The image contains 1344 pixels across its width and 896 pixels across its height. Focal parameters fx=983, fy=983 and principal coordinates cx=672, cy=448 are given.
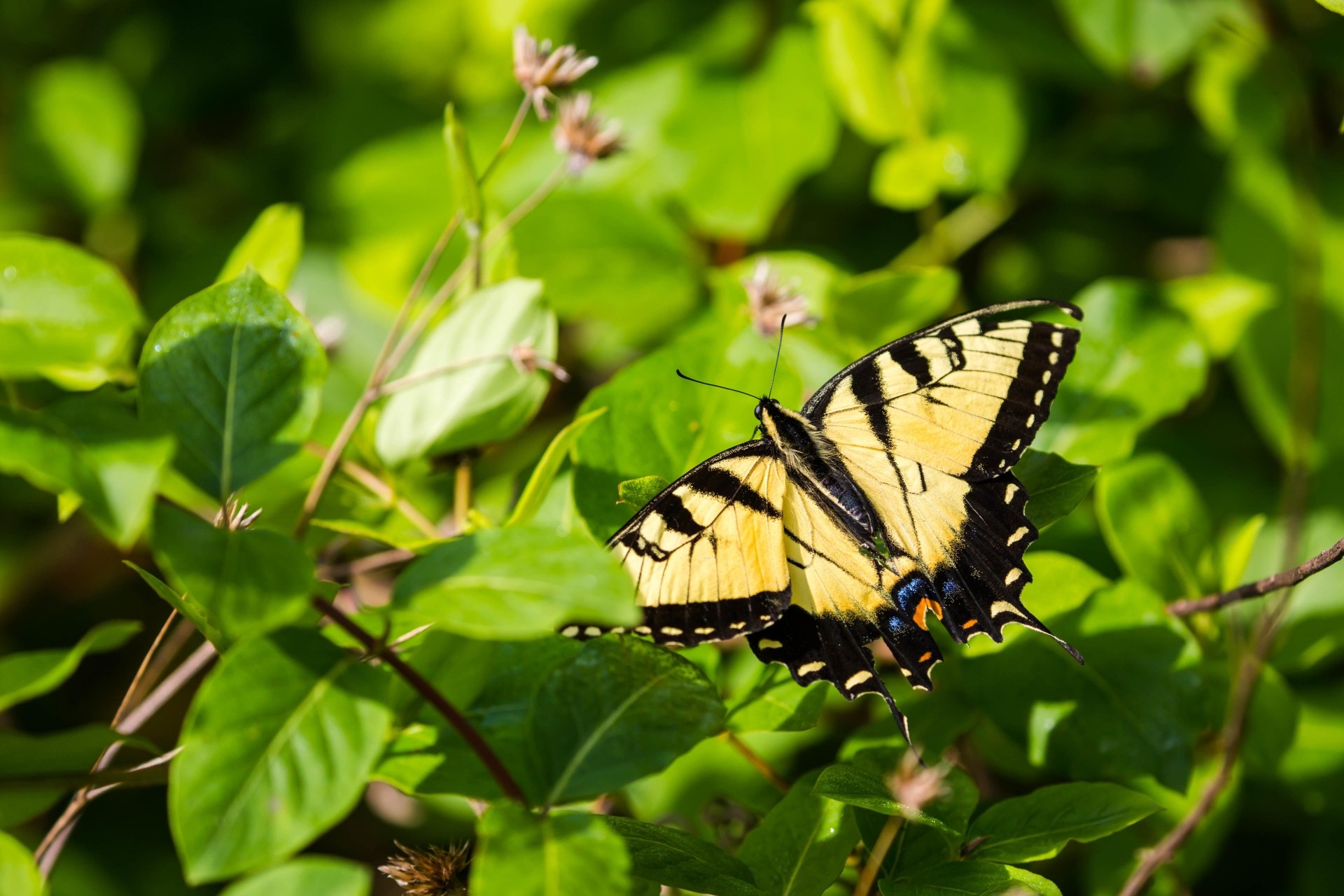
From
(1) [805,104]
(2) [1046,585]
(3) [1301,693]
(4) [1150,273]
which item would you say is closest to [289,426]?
(2) [1046,585]

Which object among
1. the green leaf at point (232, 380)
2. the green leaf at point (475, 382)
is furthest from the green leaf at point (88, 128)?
the green leaf at point (232, 380)

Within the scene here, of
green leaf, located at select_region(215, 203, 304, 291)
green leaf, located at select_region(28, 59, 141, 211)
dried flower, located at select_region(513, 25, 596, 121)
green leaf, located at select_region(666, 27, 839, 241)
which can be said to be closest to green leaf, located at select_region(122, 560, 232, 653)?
green leaf, located at select_region(215, 203, 304, 291)

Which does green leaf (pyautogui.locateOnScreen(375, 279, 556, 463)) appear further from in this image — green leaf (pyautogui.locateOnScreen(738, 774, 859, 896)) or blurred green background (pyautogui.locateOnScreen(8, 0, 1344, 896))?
green leaf (pyautogui.locateOnScreen(738, 774, 859, 896))

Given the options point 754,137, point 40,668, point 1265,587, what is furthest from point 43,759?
point 754,137

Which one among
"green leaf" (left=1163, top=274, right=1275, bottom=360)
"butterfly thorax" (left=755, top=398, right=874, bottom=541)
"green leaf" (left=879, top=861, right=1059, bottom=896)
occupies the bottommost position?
"green leaf" (left=879, top=861, right=1059, bottom=896)

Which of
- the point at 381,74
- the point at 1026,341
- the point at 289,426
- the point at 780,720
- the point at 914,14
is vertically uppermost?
the point at 914,14

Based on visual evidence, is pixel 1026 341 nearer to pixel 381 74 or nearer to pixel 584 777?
pixel 584 777
